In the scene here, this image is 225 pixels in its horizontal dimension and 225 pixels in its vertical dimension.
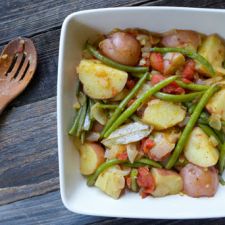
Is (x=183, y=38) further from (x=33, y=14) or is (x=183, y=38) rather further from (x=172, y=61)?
(x=33, y=14)

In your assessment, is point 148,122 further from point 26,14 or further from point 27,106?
point 26,14

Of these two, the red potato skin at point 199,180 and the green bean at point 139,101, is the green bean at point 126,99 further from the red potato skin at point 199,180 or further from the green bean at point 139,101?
the red potato skin at point 199,180

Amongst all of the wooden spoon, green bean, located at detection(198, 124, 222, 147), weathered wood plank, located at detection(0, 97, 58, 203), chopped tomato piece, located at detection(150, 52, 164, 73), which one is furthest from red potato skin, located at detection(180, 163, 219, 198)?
the wooden spoon

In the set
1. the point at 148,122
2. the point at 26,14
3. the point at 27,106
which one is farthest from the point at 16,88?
the point at 148,122

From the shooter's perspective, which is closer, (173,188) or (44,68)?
(173,188)

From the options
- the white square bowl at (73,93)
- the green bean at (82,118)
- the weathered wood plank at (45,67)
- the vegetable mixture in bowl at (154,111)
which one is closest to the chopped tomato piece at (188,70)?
the vegetable mixture in bowl at (154,111)

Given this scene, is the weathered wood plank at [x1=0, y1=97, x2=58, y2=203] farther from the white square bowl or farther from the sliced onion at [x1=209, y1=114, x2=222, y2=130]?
the sliced onion at [x1=209, y1=114, x2=222, y2=130]

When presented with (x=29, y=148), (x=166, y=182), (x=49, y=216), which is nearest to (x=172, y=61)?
(x=166, y=182)
